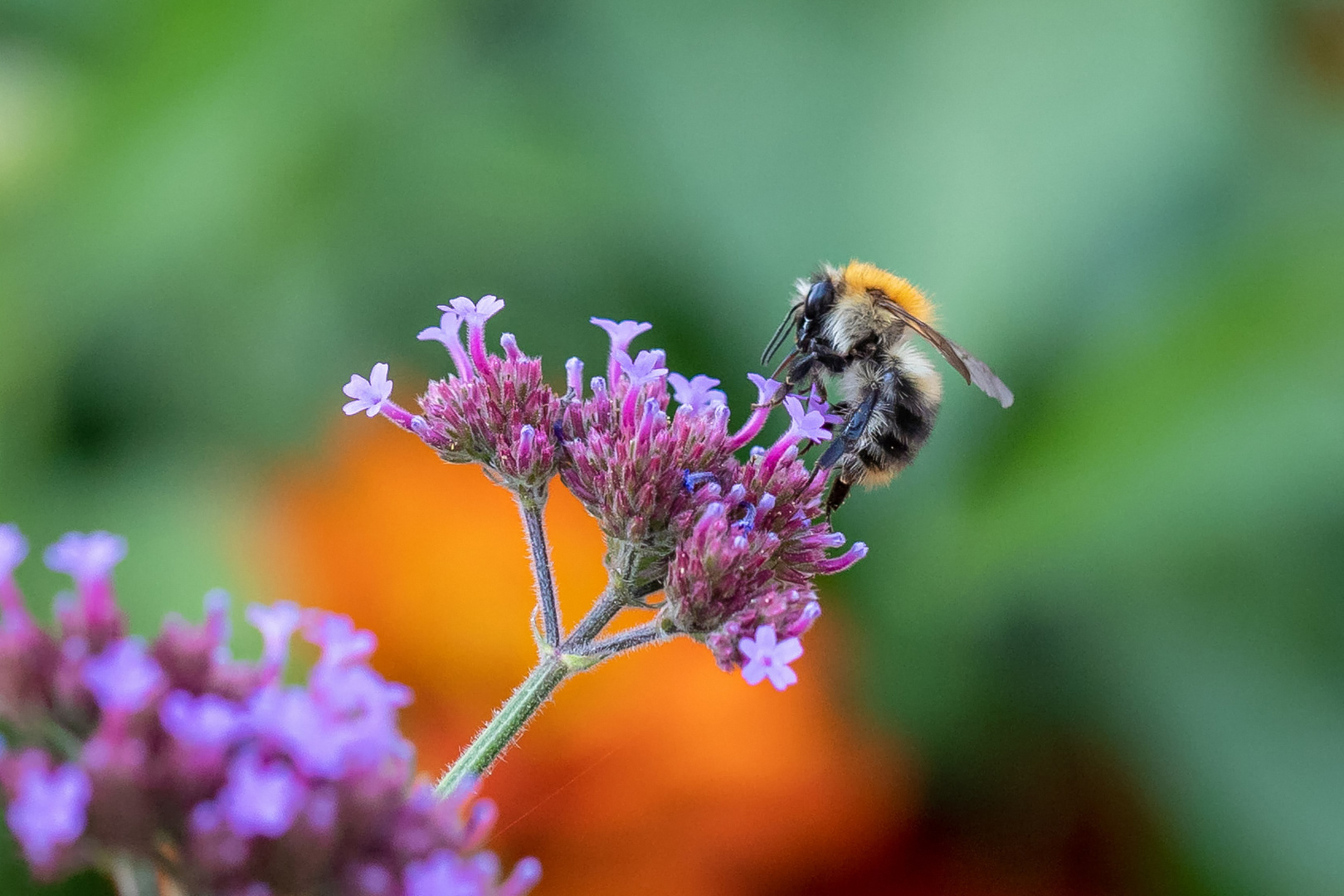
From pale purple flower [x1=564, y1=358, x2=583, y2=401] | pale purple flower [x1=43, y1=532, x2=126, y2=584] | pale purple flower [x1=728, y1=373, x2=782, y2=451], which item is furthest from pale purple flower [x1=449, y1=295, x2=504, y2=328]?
pale purple flower [x1=43, y1=532, x2=126, y2=584]

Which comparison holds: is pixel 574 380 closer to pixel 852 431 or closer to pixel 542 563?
pixel 542 563

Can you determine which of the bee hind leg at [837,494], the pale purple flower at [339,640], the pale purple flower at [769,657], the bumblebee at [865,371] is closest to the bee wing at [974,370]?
the bumblebee at [865,371]

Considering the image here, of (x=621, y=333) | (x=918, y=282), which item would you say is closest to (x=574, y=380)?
(x=621, y=333)

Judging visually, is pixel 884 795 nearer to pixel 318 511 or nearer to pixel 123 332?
pixel 318 511

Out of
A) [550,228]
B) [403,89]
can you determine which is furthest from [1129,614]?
[403,89]

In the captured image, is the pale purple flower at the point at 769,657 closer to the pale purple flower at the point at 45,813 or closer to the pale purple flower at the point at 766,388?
the pale purple flower at the point at 766,388

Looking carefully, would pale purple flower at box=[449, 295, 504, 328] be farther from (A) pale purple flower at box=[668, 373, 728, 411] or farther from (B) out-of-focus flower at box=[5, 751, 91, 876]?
(B) out-of-focus flower at box=[5, 751, 91, 876]
